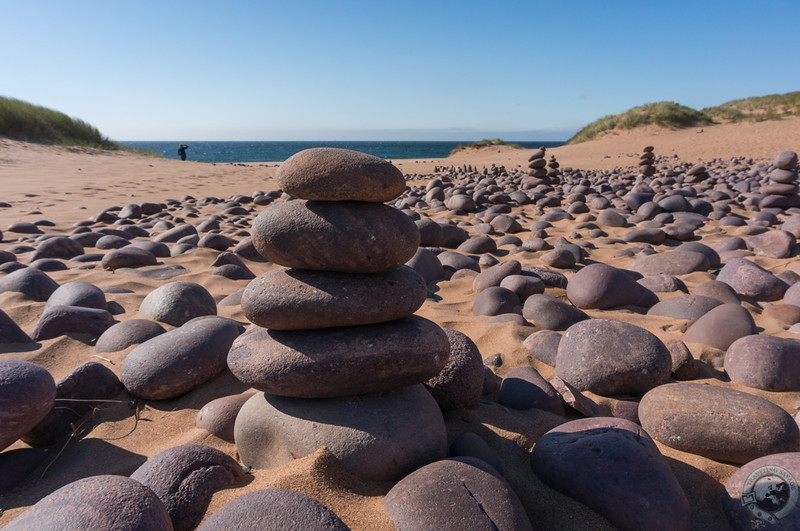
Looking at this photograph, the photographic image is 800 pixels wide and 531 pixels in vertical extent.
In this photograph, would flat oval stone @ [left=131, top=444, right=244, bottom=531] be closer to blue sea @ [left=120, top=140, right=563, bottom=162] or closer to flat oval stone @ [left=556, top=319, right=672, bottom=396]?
flat oval stone @ [left=556, top=319, right=672, bottom=396]

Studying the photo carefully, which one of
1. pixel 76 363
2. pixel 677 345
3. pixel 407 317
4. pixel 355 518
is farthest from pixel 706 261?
pixel 76 363

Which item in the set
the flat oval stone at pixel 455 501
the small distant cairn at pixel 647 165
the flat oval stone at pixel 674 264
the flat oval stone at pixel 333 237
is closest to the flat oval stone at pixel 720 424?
the flat oval stone at pixel 455 501

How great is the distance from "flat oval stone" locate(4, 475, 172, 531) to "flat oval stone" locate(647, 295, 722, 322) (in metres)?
3.20

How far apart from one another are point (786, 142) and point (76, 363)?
26.0m

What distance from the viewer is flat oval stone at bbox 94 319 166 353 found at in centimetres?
285

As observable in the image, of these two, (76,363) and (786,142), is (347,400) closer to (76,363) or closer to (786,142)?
(76,363)

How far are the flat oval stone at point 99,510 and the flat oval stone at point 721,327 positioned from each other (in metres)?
2.91

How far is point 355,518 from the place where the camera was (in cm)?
154

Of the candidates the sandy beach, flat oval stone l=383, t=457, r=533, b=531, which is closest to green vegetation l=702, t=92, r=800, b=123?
the sandy beach

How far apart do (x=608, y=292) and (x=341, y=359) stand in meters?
2.48

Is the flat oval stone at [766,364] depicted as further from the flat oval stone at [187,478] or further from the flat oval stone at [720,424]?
the flat oval stone at [187,478]

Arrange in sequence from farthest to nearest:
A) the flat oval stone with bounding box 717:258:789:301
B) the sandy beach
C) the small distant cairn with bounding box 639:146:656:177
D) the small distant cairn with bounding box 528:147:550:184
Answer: the small distant cairn with bounding box 639:146:656:177, the small distant cairn with bounding box 528:147:550:184, the flat oval stone with bounding box 717:258:789:301, the sandy beach

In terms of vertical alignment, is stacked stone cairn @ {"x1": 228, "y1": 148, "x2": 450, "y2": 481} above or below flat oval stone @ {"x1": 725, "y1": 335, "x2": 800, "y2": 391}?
above

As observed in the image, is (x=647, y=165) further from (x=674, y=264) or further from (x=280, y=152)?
(x=280, y=152)
